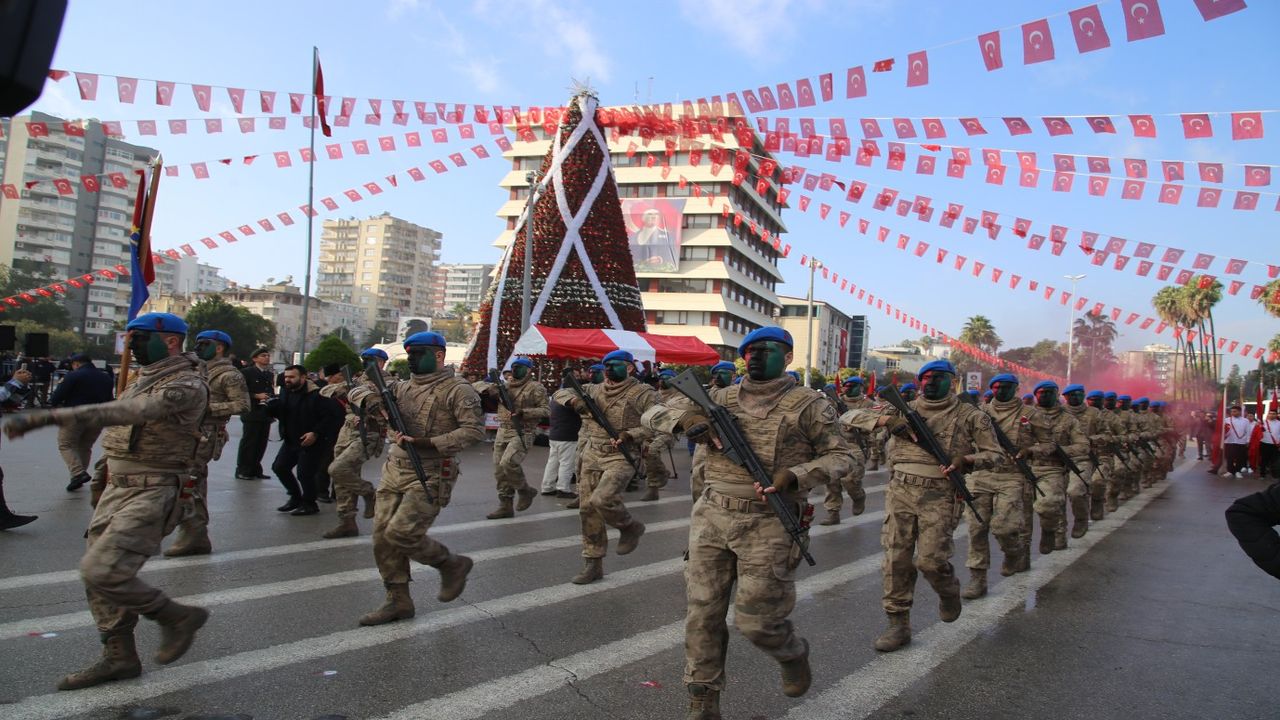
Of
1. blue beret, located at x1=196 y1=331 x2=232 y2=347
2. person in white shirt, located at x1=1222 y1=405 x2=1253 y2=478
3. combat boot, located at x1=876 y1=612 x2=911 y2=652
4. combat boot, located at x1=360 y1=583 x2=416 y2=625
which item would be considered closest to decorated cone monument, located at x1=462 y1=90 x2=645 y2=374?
blue beret, located at x1=196 y1=331 x2=232 y2=347

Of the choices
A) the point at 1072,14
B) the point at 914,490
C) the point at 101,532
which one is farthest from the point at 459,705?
the point at 1072,14

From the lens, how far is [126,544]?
4.29 metres

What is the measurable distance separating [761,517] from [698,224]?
60683 mm

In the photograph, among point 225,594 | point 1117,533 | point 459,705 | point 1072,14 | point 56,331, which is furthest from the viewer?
point 56,331

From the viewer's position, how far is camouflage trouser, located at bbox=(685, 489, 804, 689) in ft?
13.0

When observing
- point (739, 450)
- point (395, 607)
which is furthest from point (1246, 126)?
point (395, 607)

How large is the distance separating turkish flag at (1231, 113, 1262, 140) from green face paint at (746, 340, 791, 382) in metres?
8.07

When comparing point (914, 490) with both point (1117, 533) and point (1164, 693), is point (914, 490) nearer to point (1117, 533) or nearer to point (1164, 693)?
point (1164, 693)

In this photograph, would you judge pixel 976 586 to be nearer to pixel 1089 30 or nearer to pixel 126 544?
pixel 1089 30

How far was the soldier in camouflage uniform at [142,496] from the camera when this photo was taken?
4.11 meters

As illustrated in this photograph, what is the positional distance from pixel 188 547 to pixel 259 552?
1.81ft

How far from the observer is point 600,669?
4645 millimetres

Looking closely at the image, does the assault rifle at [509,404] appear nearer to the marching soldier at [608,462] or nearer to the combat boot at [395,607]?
the marching soldier at [608,462]

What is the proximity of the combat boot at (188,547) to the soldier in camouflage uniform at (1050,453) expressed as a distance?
773 cm
